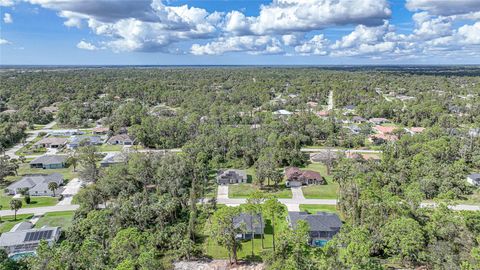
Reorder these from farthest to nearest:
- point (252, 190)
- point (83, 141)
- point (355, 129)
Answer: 1. point (355, 129)
2. point (83, 141)
3. point (252, 190)

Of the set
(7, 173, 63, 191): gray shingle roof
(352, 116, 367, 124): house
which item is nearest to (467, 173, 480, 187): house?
(352, 116, 367, 124): house

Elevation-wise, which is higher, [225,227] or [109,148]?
[225,227]

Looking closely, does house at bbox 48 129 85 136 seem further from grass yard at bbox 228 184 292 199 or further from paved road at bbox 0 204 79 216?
grass yard at bbox 228 184 292 199

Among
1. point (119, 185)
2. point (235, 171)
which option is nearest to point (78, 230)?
point (119, 185)

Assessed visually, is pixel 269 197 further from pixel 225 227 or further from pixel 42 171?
pixel 42 171

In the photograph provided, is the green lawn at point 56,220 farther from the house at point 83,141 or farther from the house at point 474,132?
the house at point 474,132

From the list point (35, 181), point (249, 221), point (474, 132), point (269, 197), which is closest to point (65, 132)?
point (35, 181)

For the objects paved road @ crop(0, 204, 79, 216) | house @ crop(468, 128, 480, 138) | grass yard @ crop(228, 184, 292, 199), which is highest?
house @ crop(468, 128, 480, 138)

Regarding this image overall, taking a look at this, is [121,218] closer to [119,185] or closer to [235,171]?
[119,185]
